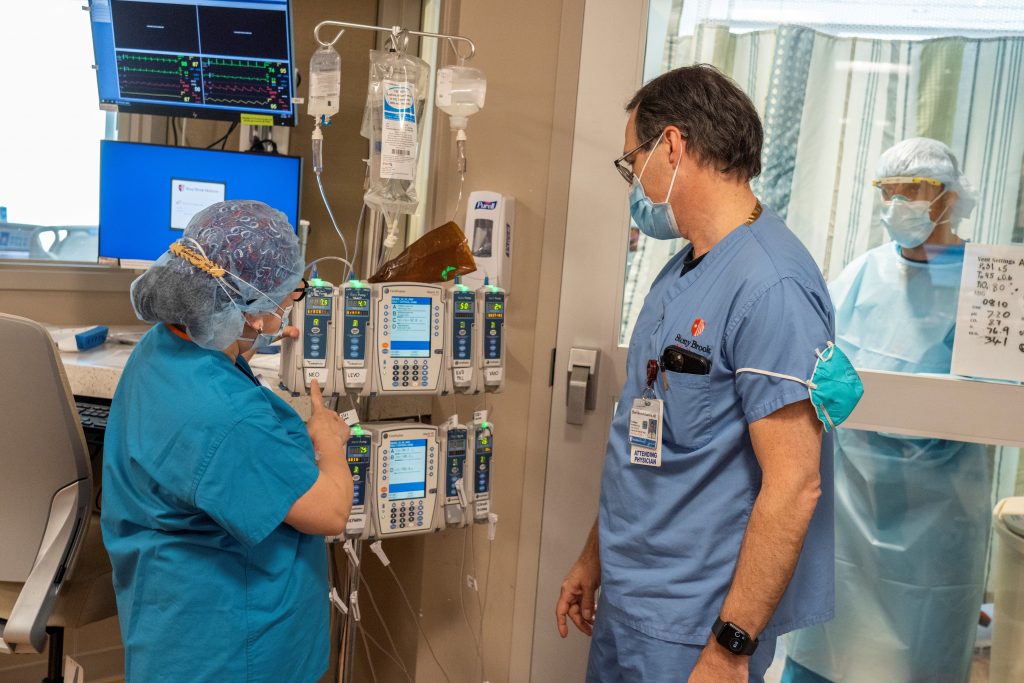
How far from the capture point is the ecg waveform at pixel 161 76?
2.43 m

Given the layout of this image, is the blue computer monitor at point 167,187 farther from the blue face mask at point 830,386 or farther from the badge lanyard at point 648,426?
the blue face mask at point 830,386

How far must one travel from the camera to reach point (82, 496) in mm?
1729

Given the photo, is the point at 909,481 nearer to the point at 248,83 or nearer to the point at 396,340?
the point at 396,340

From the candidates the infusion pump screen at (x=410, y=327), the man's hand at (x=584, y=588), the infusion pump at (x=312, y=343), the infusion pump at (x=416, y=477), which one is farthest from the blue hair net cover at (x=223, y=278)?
the man's hand at (x=584, y=588)

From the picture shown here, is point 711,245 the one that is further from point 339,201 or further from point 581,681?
point 339,201

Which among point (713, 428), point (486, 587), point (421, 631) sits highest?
point (713, 428)

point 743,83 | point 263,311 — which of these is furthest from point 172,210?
point 743,83

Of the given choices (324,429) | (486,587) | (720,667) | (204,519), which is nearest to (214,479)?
(204,519)

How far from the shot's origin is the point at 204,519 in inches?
53.3

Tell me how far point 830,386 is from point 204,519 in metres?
0.94

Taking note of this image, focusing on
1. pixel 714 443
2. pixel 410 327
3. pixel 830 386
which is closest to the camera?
pixel 830 386

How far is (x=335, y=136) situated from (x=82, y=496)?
56.0 inches

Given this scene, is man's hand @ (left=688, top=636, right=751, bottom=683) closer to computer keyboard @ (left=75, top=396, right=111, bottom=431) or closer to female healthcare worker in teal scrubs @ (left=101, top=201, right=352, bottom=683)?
female healthcare worker in teal scrubs @ (left=101, top=201, right=352, bottom=683)

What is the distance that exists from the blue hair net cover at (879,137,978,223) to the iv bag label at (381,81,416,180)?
1029 millimetres
